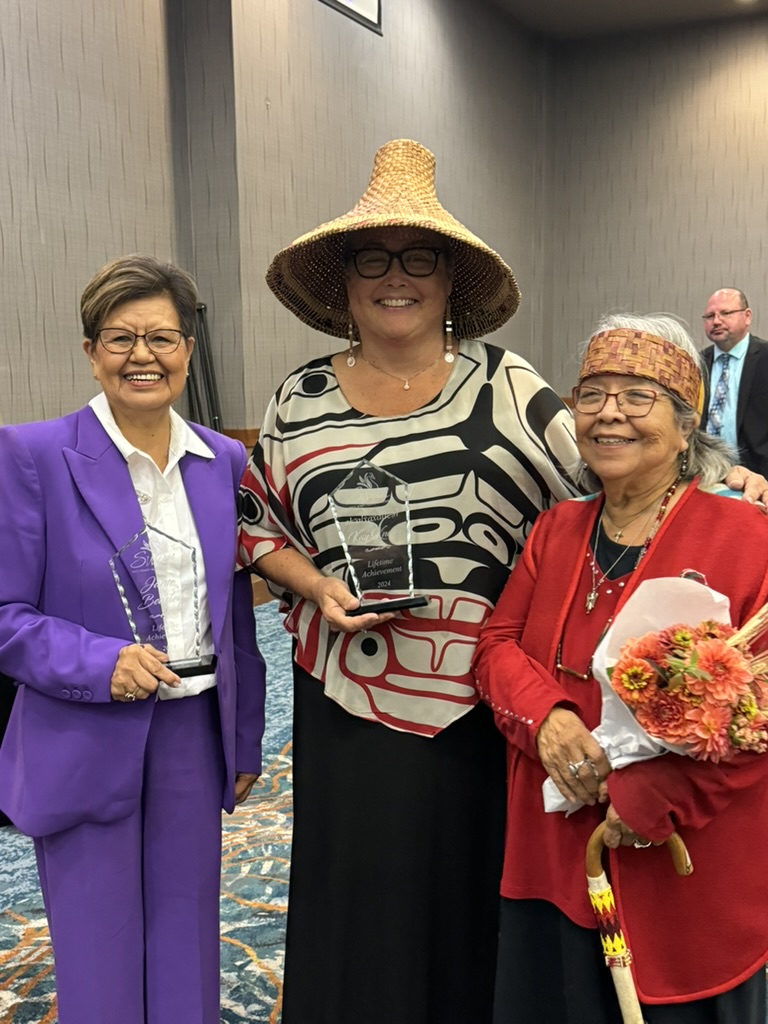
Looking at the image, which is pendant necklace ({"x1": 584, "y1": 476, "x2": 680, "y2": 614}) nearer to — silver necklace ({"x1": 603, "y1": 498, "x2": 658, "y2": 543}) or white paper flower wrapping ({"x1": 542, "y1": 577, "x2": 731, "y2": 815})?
silver necklace ({"x1": 603, "y1": 498, "x2": 658, "y2": 543})

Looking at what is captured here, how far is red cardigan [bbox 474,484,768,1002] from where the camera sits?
1302mm

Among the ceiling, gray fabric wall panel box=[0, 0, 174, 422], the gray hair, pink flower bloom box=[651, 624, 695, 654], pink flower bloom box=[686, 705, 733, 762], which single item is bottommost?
pink flower bloom box=[686, 705, 733, 762]

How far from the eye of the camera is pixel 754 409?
5.75m

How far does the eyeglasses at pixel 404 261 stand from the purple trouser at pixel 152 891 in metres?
0.85

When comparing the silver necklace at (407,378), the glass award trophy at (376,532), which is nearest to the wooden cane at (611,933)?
the glass award trophy at (376,532)

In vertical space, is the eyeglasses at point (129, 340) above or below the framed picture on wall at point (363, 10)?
below

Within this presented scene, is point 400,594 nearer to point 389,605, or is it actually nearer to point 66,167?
point 389,605

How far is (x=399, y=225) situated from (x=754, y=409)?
4681mm

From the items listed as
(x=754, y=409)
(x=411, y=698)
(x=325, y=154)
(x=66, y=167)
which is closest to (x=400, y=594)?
(x=411, y=698)

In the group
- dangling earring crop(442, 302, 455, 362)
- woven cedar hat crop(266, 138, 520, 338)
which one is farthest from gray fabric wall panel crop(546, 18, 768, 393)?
dangling earring crop(442, 302, 455, 362)

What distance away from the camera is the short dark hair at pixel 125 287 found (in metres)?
1.68

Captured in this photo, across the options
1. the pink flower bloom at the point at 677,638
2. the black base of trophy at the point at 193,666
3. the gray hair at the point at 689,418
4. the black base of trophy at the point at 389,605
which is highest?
the gray hair at the point at 689,418

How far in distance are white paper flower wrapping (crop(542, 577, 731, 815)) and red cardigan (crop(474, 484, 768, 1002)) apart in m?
0.03

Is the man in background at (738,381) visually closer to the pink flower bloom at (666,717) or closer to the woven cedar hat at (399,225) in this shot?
the woven cedar hat at (399,225)
